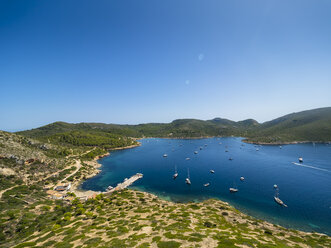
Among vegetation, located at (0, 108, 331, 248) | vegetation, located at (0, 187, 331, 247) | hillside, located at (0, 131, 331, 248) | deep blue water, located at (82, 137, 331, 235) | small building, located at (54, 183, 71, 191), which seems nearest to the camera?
vegetation, located at (0, 187, 331, 247)

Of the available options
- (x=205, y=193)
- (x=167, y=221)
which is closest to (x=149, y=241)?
(x=167, y=221)

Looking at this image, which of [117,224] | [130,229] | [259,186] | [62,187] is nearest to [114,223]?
[117,224]

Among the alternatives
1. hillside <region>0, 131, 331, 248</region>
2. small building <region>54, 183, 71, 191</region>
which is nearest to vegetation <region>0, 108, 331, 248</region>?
hillside <region>0, 131, 331, 248</region>

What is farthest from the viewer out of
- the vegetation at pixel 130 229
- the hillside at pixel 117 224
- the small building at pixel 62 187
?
the small building at pixel 62 187

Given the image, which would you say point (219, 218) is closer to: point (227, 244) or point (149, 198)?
point (227, 244)

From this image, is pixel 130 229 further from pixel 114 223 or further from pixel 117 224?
pixel 114 223

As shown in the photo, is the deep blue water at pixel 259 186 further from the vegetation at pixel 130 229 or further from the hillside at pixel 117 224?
the vegetation at pixel 130 229

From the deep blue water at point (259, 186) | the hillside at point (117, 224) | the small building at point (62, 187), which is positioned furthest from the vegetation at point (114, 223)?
the deep blue water at point (259, 186)

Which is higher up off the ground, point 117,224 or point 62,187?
point 117,224

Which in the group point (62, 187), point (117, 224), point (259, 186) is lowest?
point (259, 186)

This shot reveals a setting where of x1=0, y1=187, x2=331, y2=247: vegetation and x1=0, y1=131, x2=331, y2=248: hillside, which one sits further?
x1=0, y1=131, x2=331, y2=248: hillside

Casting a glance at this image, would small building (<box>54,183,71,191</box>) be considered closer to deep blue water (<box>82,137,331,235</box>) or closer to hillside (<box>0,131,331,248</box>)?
hillside (<box>0,131,331,248</box>)
